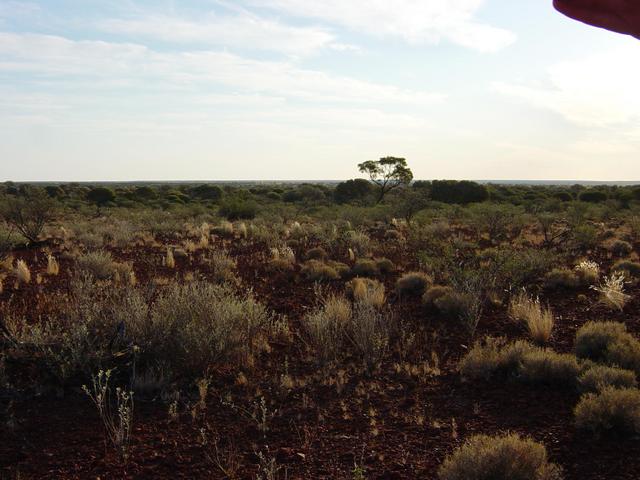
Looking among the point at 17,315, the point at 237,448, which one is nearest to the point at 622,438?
the point at 237,448

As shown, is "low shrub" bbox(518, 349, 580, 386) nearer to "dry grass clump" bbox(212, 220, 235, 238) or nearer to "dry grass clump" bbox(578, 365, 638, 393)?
"dry grass clump" bbox(578, 365, 638, 393)

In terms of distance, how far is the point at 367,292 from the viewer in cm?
882

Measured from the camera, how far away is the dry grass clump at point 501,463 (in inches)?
136

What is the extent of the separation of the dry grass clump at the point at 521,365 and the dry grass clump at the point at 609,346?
1.34ft

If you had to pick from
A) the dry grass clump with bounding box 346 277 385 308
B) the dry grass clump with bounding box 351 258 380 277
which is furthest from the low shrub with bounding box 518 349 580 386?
the dry grass clump with bounding box 351 258 380 277

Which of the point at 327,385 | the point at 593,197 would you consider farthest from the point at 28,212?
the point at 593,197

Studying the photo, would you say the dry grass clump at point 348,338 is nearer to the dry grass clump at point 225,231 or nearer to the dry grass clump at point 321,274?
the dry grass clump at point 321,274

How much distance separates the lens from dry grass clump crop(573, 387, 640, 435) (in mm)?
4168

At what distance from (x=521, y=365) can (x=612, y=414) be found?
1237 millimetres

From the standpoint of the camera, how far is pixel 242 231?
21.0 metres

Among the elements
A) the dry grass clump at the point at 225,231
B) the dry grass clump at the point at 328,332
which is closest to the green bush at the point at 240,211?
the dry grass clump at the point at 225,231

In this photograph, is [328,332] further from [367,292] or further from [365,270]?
[365,270]

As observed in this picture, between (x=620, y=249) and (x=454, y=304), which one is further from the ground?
(x=620, y=249)

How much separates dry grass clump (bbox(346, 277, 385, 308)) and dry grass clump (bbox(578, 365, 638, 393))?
11.4ft
